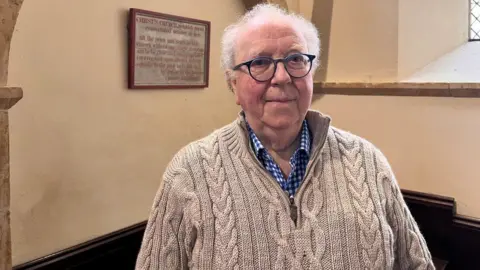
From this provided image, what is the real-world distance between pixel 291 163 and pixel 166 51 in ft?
3.93

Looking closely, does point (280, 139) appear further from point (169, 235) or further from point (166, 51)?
point (166, 51)

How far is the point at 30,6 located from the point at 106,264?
1100mm

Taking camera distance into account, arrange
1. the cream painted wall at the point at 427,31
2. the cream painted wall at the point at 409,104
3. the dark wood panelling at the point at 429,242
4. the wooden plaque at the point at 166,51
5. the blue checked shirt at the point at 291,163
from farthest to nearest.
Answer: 1. the cream painted wall at the point at 427,31
2. the cream painted wall at the point at 409,104
3. the wooden plaque at the point at 166,51
4. the dark wood panelling at the point at 429,242
5. the blue checked shirt at the point at 291,163

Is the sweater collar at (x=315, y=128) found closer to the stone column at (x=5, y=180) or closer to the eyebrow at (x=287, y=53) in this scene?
the eyebrow at (x=287, y=53)

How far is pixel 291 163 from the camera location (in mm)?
1286

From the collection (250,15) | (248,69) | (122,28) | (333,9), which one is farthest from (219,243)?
(333,9)

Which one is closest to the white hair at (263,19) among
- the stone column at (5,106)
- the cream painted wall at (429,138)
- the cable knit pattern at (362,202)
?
the cable knit pattern at (362,202)

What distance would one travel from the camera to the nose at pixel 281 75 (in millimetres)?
1220

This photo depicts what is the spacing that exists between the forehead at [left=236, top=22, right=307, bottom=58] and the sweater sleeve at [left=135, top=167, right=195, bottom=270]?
0.39 meters

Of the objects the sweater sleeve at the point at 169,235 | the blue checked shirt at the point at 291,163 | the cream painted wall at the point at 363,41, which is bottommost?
the sweater sleeve at the point at 169,235

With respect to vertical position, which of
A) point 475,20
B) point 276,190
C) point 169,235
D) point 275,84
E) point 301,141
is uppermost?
point 475,20

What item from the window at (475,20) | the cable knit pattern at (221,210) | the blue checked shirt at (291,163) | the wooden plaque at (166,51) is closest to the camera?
the cable knit pattern at (221,210)

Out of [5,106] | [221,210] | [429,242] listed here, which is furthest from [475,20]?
[5,106]

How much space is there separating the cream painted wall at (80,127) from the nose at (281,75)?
3.30ft
